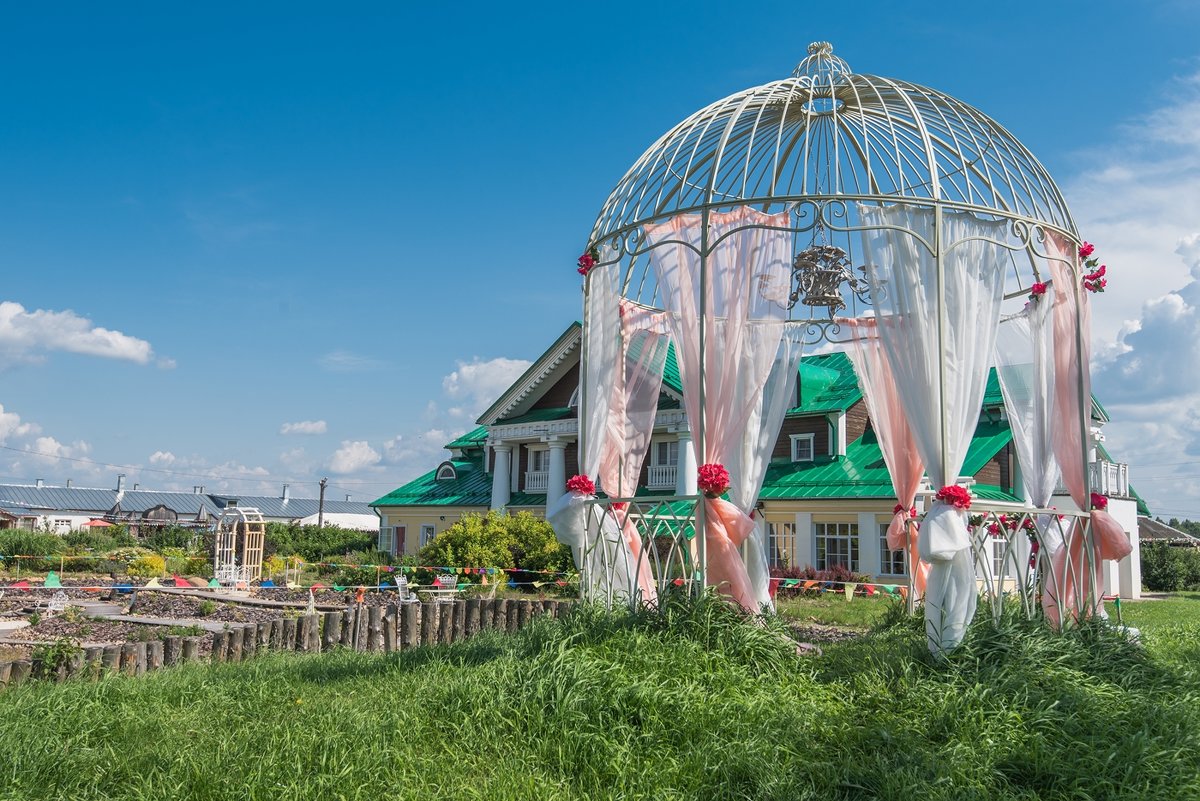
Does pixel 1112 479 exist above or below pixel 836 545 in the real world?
above

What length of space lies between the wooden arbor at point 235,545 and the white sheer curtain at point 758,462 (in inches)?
812

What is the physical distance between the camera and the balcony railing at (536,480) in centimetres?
3109

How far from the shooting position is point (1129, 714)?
5.91 m

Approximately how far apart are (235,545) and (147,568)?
412 cm

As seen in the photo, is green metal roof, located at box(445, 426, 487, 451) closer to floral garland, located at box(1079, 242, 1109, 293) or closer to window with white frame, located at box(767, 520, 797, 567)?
window with white frame, located at box(767, 520, 797, 567)

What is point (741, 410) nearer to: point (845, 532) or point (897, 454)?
point (897, 454)

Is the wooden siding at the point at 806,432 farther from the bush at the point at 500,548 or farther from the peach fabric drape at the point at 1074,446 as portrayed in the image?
the peach fabric drape at the point at 1074,446

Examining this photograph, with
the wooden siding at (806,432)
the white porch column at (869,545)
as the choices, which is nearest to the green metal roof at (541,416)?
the wooden siding at (806,432)

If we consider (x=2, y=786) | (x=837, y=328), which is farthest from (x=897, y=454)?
(x=2, y=786)

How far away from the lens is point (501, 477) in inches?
1218

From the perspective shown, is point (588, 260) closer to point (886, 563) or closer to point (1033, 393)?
point (1033, 393)

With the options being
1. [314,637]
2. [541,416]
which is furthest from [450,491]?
[314,637]

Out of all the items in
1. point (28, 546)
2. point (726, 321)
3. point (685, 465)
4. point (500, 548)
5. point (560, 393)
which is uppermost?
point (560, 393)

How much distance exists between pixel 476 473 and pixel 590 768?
3002 centimetres
